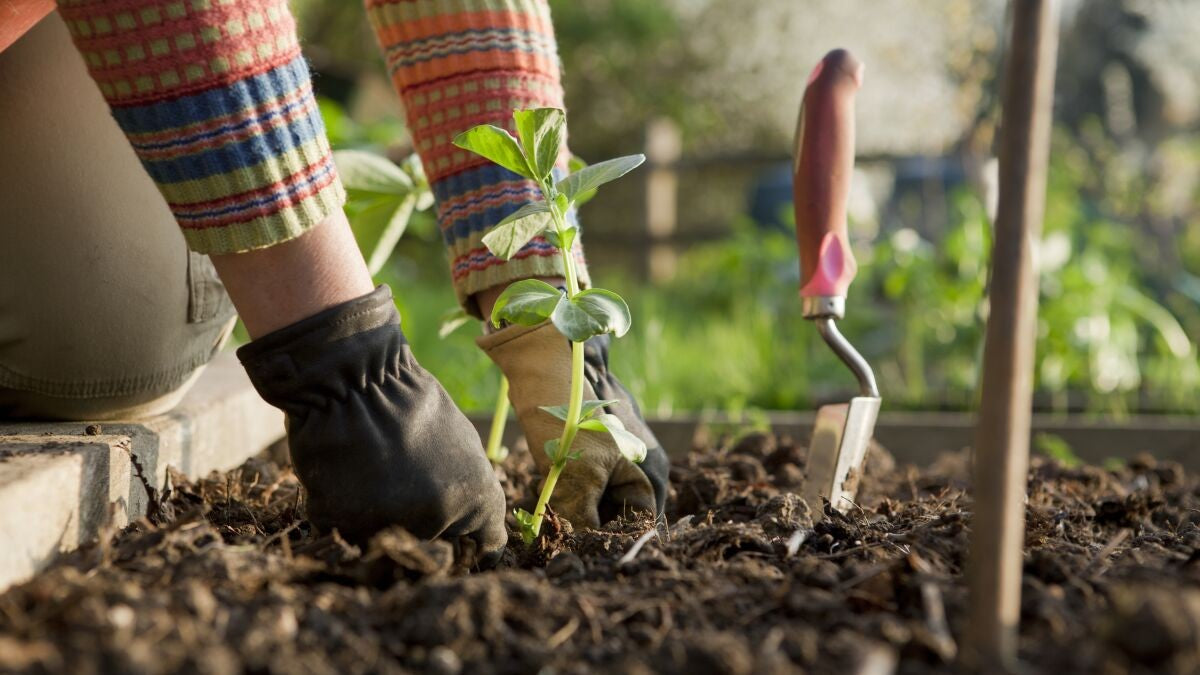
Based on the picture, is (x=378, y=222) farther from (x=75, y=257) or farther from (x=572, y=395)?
(x=572, y=395)

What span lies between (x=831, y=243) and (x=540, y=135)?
42cm

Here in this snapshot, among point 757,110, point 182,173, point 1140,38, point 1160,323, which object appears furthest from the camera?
point 757,110

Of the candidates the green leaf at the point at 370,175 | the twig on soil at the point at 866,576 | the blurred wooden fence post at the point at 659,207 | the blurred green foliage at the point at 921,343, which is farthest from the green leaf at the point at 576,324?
the blurred wooden fence post at the point at 659,207

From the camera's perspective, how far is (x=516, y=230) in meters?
1.03

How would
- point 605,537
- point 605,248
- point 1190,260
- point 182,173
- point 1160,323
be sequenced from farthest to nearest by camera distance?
point 605,248, point 1190,260, point 1160,323, point 605,537, point 182,173

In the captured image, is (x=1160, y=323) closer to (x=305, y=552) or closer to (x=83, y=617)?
(x=305, y=552)

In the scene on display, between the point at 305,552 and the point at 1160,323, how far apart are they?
311cm

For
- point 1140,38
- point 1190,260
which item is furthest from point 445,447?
point 1140,38

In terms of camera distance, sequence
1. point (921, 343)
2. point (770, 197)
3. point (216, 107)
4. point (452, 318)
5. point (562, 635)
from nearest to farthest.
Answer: point (562, 635) < point (216, 107) < point (452, 318) < point (921, 343) < point (770, 197)

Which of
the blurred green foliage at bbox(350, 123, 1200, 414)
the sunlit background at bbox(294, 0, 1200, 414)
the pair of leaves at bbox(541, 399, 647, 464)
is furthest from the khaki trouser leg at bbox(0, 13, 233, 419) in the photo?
the blurred green foliage at bbox(350, 123, 1200, 414)

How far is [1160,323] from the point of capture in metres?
3.28

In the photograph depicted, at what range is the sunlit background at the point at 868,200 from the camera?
10.3ft

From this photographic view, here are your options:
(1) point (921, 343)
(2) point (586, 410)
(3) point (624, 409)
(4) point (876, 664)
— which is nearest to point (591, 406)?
(2) point (586, 410)

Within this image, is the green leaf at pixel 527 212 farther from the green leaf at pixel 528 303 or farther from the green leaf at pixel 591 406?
the green leaf at pixel 591 406
